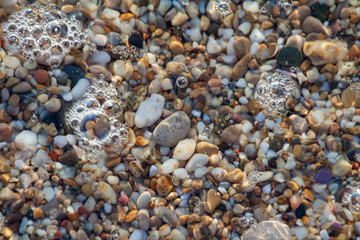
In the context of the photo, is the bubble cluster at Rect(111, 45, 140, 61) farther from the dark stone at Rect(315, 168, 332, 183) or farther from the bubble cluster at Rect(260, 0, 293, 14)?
the dark stone at Rect(315, 168, 332, 183)

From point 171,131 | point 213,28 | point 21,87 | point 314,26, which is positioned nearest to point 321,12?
point 314,26

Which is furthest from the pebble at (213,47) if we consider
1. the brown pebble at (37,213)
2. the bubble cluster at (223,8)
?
the brown pebble at (37,213)

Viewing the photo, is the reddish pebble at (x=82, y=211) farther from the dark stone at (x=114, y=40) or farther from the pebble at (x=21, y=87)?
the dark stone at (x=114, y=40)

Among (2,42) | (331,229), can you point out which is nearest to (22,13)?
(2,42)

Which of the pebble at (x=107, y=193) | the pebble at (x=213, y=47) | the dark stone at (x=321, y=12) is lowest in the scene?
the pebble at (x=107, y=193)

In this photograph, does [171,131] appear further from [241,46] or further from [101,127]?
[241,46]
